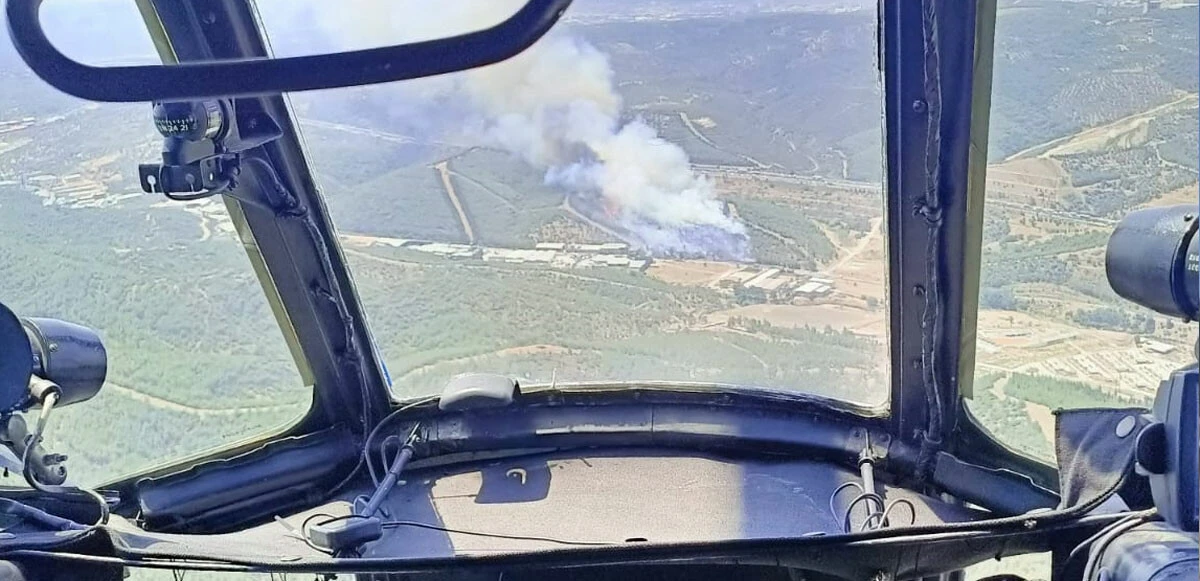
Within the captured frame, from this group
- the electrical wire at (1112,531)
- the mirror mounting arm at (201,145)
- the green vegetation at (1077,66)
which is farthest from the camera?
the mirror mounting arm at (201,145)

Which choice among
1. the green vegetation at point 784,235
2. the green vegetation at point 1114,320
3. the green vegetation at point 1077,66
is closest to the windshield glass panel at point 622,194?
the green vegetation at point 784,235

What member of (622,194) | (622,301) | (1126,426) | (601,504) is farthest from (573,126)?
(1126,426)

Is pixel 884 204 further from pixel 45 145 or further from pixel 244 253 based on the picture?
pixel 45 145

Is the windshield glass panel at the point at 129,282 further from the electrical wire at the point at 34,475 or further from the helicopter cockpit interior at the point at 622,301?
the electrical wire at the point at 34,475

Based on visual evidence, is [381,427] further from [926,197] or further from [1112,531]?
[1112,531]

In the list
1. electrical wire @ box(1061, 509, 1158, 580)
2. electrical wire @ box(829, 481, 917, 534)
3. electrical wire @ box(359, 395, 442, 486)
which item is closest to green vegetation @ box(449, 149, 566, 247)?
electrical wire @ box(359, 395, 442, 486)

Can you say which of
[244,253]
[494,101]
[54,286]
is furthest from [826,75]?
[54,286]
